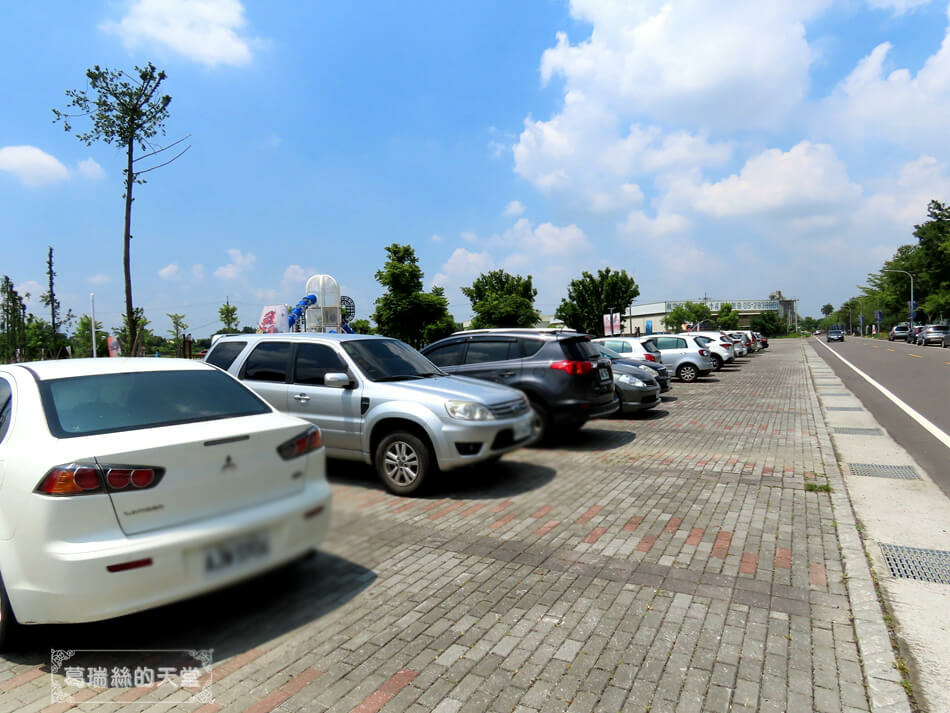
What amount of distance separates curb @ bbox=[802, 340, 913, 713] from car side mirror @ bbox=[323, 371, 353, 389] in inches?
174

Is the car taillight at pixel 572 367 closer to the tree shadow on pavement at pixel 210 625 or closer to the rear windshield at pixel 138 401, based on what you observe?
the rear windshield at pixel 138 401

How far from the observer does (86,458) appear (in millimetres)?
2734

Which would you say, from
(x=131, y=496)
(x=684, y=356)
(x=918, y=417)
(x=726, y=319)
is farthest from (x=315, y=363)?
(x=726, y=319)

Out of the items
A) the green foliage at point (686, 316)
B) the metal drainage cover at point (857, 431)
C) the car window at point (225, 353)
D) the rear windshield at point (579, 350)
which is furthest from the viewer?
the green foliage at point (686, 316)

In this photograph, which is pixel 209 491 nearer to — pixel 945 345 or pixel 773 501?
pixel 773 501

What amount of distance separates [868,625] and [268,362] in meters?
5.77

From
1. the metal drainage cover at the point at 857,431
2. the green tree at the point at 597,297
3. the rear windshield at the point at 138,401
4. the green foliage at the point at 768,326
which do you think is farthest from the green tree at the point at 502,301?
the green foliage at the point at 768,326

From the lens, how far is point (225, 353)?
6.90m

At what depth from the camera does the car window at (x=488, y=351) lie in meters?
8.62

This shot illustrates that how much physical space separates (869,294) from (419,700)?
140 meters

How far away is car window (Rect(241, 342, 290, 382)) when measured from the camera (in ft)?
20.9

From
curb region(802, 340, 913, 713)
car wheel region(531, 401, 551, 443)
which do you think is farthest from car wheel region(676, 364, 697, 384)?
curb region(802, 340, 913, 713)

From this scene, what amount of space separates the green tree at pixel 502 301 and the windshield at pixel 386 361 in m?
43.8

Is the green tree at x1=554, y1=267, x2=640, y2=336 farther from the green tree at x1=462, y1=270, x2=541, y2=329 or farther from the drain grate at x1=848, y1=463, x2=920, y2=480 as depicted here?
the drain grate at x1=848, y1=463, x2=920, y2=480
